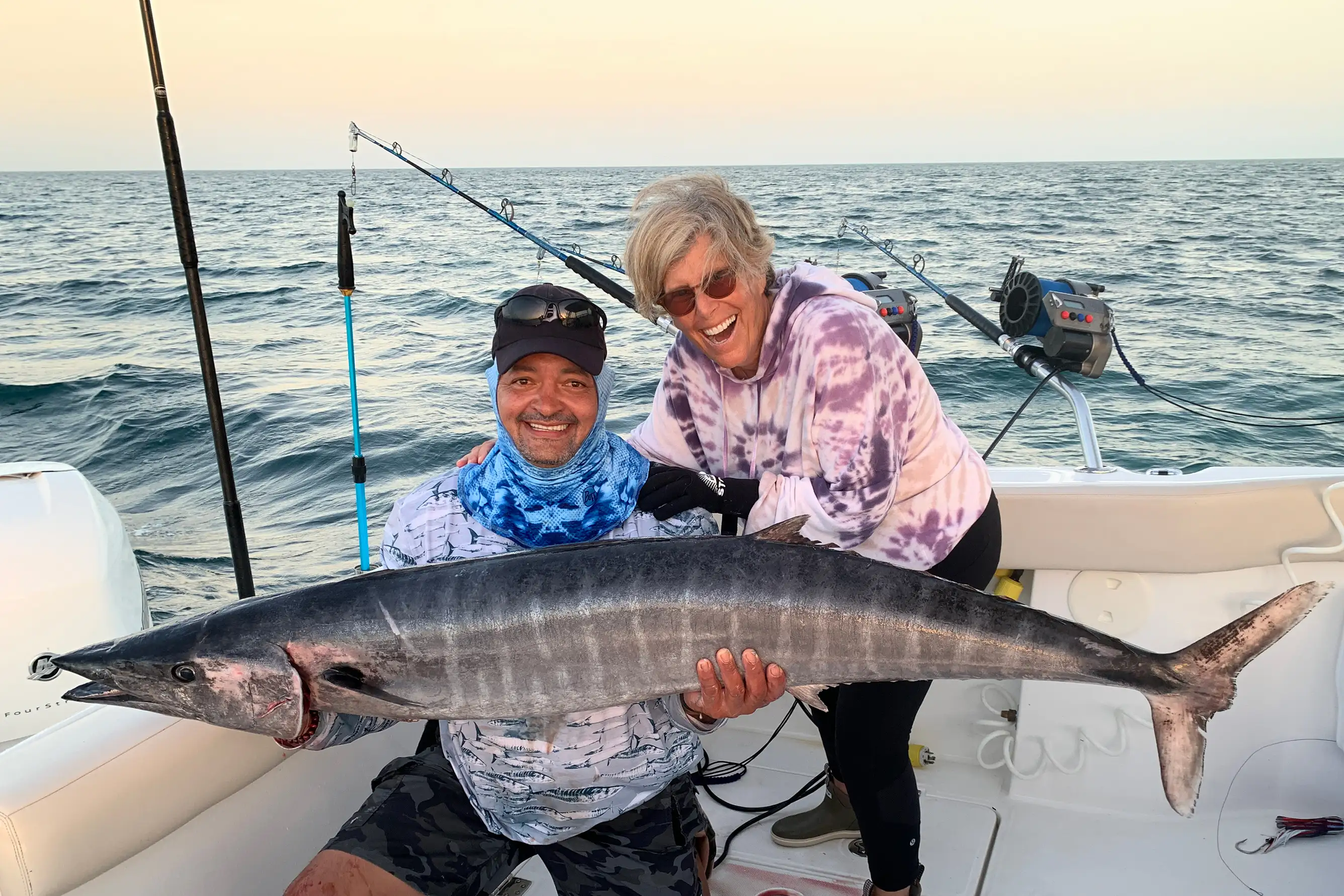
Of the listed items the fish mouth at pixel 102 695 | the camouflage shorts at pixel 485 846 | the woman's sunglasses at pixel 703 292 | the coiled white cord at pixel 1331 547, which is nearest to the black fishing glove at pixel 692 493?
the woman's sunglasses at pixel 703 292

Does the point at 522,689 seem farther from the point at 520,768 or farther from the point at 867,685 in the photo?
the point at 867,685

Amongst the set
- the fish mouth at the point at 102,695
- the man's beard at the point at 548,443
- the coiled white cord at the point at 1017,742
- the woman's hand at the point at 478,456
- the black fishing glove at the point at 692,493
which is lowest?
the coiled white cord at the point at 1017,742

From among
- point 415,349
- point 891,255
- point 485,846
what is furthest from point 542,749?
point 415,349

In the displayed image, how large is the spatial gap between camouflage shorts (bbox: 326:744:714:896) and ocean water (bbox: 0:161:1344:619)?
5.38 metres

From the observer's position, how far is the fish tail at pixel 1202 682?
7.04 feet

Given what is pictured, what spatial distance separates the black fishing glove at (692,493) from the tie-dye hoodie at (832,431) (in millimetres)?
78

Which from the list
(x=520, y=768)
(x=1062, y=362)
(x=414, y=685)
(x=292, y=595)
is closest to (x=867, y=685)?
(x=520, y=768)

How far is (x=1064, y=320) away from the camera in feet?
15.3

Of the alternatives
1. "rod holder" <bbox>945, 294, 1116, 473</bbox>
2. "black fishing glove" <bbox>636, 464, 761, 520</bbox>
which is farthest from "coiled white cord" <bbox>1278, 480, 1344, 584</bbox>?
"black fishing glove" <bbox>636, 464, 761, 520</bbox>

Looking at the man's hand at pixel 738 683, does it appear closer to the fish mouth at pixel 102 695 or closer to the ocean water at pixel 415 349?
the fish mouth at pixel 102 695

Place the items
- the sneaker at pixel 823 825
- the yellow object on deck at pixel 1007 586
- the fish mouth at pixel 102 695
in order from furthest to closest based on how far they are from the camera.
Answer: the yellow object on deck at pixel 1007 586
the sneaker at pixel 823 825
the fish mouth at pixel 102 695

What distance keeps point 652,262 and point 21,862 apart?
7.20 ft

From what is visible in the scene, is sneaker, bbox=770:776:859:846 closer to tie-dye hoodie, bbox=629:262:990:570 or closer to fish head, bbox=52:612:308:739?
tie-dye hoodie, bbox=629:262:990:570

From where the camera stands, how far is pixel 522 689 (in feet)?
7.45
